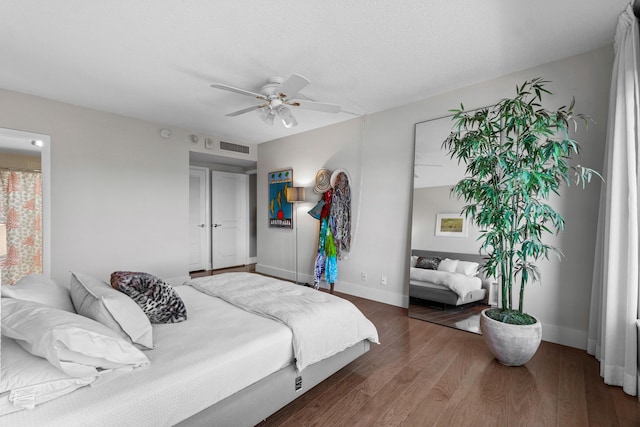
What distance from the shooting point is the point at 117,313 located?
1516mm

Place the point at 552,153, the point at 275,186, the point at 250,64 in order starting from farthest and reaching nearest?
the point at 275,186, the point at 250,64, the point at 552,153

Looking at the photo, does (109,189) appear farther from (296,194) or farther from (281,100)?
(281,100)

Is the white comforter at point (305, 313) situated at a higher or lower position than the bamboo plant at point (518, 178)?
lower

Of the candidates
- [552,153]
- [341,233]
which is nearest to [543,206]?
[552,153]

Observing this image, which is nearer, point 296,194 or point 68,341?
point 68,341

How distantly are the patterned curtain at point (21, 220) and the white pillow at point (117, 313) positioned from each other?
8.96 ft

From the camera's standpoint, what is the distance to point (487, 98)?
10.1 feet

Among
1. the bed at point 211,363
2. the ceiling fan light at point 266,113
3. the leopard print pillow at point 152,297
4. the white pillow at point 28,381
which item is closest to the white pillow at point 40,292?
the bed at point 211,363

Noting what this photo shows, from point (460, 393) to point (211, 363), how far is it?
166cm

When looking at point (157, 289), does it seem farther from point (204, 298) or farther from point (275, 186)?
point (275, 186)

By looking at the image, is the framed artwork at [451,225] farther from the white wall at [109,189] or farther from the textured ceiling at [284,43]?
the white wall at [109,189]

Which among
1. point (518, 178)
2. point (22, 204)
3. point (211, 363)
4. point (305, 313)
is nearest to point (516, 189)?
point (518, 178)

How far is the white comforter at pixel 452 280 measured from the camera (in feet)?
9.90

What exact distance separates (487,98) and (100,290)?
147 inches
